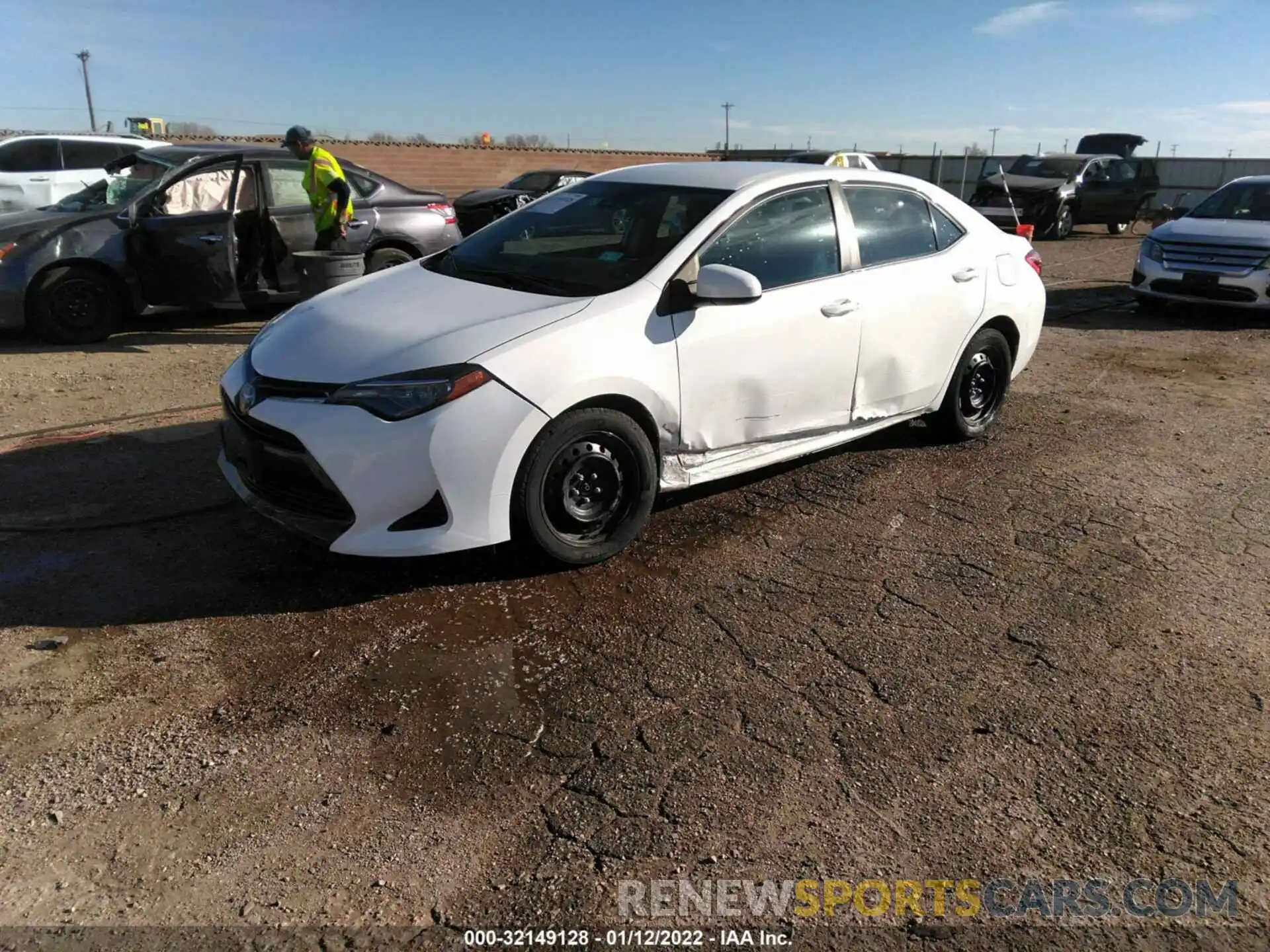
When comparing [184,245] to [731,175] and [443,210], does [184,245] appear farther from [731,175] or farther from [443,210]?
[731,175]

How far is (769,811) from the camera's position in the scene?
8.78 ft

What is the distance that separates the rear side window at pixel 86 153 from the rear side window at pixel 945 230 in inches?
466

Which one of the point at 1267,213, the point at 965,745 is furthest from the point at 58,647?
the point at 1267,213

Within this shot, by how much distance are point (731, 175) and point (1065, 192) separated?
17.5 metres

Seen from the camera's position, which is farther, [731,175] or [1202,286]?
[1202,286]

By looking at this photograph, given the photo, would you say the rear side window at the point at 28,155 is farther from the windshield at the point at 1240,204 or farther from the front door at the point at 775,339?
the windshield at the point at 1240,204

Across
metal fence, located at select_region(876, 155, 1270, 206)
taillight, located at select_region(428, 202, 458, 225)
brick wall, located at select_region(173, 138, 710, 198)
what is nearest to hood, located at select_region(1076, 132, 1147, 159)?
metal fence, located at select_region(876, 155, 1270, 206)

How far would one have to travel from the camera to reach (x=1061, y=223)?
19781 millimetres

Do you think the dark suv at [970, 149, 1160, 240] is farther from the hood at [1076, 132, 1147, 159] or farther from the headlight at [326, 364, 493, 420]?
the headlight at [326, 364, 493, 420]

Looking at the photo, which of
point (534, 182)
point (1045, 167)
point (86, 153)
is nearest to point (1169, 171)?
point (1045, 167)

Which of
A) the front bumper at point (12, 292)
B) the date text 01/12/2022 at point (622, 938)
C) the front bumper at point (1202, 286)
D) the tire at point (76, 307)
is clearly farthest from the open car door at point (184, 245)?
the front bumper at point (1202, 286)

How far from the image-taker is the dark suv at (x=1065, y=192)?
19391 mm

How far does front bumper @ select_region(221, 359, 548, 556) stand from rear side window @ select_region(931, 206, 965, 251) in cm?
300

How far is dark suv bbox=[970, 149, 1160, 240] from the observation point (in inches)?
763
